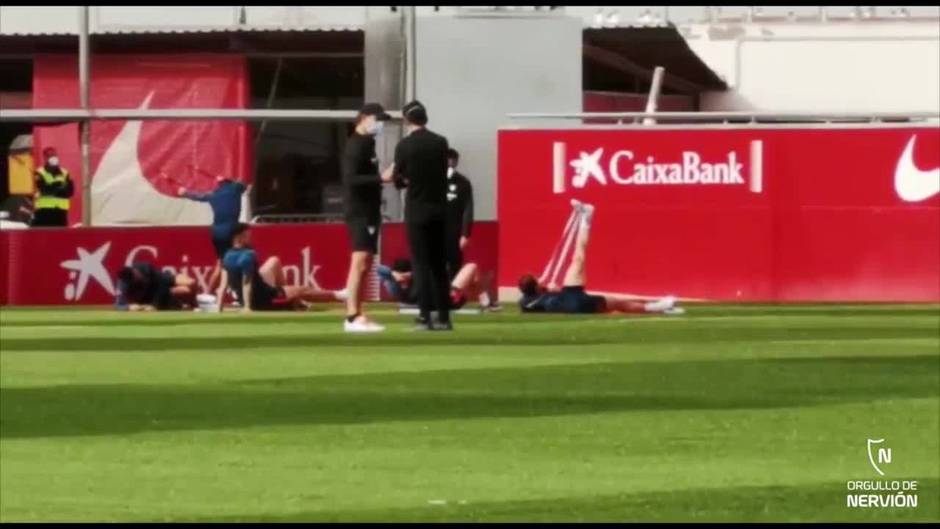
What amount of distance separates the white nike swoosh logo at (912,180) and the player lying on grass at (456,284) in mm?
6052

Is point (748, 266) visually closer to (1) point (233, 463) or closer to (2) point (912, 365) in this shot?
(2) point (912, 365)

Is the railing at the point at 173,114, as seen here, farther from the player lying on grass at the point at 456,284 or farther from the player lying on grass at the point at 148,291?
the player lying on grass at the point at 456,284

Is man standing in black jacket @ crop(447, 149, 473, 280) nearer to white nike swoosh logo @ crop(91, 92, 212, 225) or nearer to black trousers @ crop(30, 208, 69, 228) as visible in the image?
black trousers @ crop(30, 208, 69, 228)

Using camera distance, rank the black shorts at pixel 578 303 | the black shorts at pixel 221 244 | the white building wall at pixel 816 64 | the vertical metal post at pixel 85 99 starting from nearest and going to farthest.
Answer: the black shorts at pixel 578 303
the black shorts at pixel 221 244
the vertical metal post at pixel 85 99
the white building wall at pixel 816 64

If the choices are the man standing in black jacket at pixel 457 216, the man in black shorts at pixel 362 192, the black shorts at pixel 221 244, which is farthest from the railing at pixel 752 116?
the man in black shorts at pixel 362 192

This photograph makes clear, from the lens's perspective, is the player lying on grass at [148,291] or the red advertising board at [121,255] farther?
the red advertising board at [121,255]

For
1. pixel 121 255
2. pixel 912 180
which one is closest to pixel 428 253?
pixel 121 255

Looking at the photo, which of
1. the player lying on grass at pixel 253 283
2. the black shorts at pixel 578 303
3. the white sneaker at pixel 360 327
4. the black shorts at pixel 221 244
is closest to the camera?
the white sneaker at pixel 360 327

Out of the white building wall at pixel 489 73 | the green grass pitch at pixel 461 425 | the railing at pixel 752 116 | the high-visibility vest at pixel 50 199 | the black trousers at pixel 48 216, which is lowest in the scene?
the green grass pitch at pixel 461 425

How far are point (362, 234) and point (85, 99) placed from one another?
10147 mm

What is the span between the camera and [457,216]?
2534 cm

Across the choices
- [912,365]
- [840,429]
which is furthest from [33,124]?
[840,429]

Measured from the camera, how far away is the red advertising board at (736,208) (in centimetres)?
2964

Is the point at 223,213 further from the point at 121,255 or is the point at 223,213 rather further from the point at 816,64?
the point at 816,64
